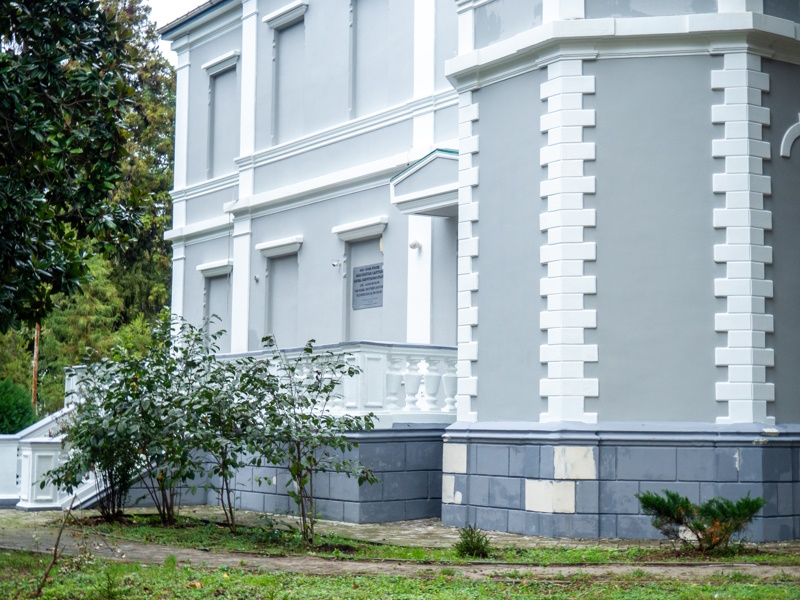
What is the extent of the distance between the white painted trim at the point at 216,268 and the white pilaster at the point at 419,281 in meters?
6.34

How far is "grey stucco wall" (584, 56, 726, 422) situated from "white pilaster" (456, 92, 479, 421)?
1712 millimetres

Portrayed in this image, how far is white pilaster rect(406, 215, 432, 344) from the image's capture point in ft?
54.4

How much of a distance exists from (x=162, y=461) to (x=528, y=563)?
16.1ft

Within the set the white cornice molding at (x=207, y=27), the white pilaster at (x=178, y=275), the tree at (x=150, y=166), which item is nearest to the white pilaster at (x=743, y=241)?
the white cornice molding at (x=207, y=27)

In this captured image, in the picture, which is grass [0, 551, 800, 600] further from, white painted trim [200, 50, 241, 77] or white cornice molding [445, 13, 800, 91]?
white painted trim [200, 50, 241, 77]

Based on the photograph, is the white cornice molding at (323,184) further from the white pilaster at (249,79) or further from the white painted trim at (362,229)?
the white pilaster at (249,79)

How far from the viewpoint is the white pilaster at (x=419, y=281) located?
16594 mm

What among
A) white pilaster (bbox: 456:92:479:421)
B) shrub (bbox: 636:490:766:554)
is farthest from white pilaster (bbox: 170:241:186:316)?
shrub (bbox: 636:490:766:554)

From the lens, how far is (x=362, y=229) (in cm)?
1827

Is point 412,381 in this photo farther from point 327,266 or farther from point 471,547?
point 327,266

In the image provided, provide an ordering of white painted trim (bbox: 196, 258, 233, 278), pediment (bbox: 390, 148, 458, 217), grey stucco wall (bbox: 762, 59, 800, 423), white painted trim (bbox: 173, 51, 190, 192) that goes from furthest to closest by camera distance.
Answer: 1. white painted trim (bbox: 173, 51, 190, 192)
2. white painted trim (bbox: 196, 258, 233, 278)
3. pediment (bbox: 390, 148, 458, 217)
4. grey stucco wall (bbox: 762, 59, 800, 423)

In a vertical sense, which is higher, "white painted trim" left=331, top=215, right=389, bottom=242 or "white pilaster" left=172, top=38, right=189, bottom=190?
"white pilaster" left=172, top=38, right=189, bottom=190

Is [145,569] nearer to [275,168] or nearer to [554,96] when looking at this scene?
[554,96]

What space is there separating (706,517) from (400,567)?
9.14 ft
